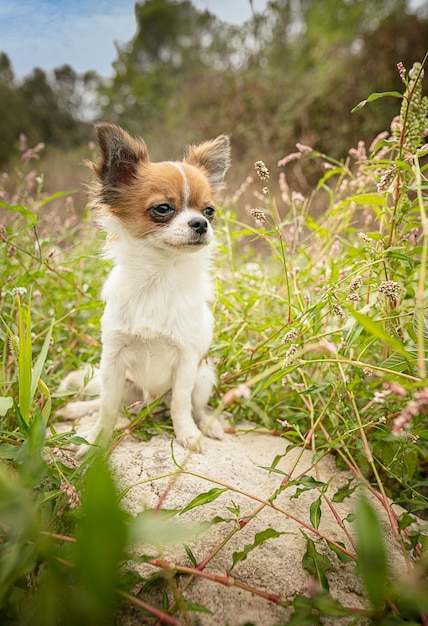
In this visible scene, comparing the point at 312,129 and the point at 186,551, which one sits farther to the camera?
the point at 312,129

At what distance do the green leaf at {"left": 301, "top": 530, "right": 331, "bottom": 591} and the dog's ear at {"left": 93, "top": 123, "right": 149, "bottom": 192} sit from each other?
6.09ft

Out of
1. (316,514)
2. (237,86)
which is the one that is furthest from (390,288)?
(237,86)

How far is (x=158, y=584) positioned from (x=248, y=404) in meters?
1.18

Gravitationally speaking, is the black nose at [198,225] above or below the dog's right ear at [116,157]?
below

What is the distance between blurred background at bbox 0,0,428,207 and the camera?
9.24 m

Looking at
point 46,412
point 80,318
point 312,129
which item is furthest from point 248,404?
point 312,129

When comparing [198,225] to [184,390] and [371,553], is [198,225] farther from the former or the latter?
[371,553]

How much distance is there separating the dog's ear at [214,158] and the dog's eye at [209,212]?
0.37 m

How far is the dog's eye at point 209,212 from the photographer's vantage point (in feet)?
7.20

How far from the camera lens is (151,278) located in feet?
6.88

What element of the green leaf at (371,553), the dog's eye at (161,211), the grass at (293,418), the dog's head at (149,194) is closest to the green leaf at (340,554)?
the grass at (293,418)

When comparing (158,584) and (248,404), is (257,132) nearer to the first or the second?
(248,404)

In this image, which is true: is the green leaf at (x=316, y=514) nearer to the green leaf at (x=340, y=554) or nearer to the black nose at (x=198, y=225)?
the green leaf at (x=340, y=554)

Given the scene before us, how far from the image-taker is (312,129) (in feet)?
32.8
